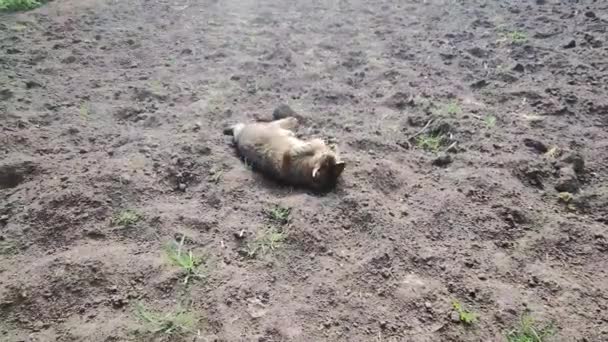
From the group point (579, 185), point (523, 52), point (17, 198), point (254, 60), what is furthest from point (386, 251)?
point (523, 52)

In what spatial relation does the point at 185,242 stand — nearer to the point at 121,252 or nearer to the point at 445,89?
the point at 121,252

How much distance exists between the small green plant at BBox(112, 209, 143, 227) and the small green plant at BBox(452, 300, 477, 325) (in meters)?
1.88

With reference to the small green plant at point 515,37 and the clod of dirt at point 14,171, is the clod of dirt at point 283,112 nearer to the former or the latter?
the clod of dirt at point 14,171

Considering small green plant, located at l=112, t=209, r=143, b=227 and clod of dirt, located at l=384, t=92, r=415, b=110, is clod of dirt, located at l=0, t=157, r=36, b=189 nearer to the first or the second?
small green plant, located at l=112, t=209, r=143, b=227

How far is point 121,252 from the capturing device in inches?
100

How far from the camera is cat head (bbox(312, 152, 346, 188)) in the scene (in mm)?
2885

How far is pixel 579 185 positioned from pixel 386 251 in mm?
1439

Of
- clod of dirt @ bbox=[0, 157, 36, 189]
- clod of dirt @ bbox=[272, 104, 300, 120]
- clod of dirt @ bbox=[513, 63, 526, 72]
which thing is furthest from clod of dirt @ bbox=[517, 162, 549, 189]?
clod of dirt @ bbox=[0, 157, 36, 189]

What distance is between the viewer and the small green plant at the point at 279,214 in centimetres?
278

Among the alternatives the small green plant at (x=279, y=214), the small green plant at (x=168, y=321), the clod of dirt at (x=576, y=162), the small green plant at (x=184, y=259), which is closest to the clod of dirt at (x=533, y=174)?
the clod of dirt at (x=576, y=162)

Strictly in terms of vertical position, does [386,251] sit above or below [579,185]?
below

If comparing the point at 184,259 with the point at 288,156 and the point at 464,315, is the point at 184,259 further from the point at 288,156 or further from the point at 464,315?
the point at 464,315

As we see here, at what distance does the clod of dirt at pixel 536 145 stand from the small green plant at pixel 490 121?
0.29 metres

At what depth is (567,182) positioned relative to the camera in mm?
2939
